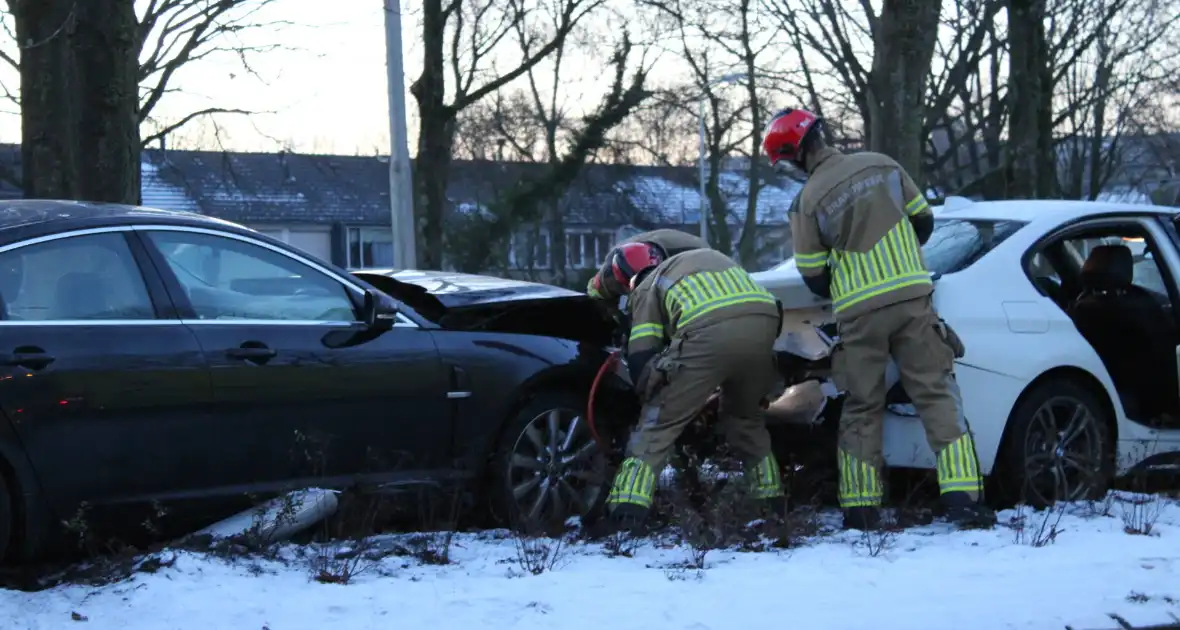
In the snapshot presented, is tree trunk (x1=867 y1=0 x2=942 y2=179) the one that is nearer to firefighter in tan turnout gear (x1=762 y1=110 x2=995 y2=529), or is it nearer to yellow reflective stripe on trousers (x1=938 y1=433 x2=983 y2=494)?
firefighter in tan turnout gear (x1=762 y1=110 x2=995 y2=529)

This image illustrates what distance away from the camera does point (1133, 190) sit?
45.6 meters

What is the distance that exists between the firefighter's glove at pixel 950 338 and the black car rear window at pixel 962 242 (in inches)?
22.4

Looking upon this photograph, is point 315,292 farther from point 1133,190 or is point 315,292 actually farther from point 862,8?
point 1133,190

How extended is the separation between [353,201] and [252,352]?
4709 centimetres

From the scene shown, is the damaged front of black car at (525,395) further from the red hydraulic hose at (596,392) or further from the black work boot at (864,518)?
the black work boot at (864,518)

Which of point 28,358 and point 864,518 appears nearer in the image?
point 28,358

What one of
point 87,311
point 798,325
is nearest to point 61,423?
point 87,311

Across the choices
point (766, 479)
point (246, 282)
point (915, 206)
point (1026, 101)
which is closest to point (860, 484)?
point (766, 479)

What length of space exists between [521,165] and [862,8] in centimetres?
1440

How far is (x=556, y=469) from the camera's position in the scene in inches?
247

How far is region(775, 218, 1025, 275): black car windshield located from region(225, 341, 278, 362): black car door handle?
324 cm

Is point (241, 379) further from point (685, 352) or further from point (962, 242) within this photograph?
point (962, 242)

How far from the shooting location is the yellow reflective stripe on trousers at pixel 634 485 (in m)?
5.88

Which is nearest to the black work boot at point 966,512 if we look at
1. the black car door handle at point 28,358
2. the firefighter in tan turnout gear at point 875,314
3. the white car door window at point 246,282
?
the firefighter in tan turnout gear at point 875,314
